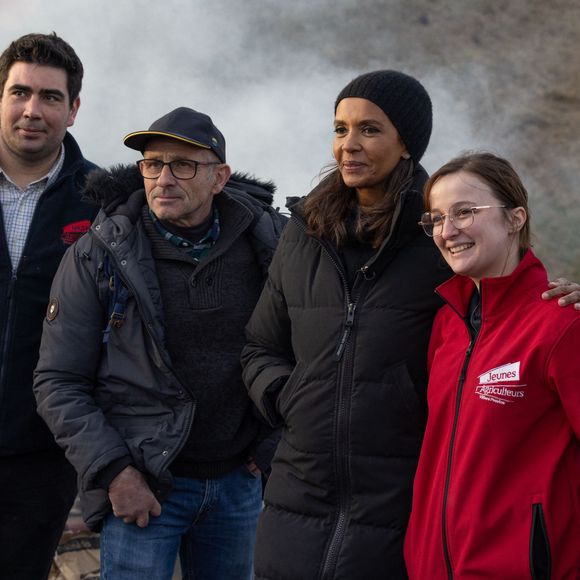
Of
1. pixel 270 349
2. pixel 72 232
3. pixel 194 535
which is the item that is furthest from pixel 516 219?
pixel 72 232

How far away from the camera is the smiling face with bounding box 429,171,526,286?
6.06 feet

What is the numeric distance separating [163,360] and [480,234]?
3.23 feet

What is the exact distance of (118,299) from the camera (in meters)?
2.39

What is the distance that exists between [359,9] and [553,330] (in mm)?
4907

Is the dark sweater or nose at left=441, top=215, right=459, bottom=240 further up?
nose at left=441, top=215, right=459, bottom=240

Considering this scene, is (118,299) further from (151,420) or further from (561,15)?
(561,15)

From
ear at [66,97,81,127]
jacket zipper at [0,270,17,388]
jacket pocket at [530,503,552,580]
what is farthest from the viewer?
ear at [66,97,81,127]

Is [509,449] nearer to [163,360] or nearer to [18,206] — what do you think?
[163,360]

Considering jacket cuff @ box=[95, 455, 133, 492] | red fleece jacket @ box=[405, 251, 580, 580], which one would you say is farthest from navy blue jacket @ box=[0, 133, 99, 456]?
red fleece jacket @ box=[405, 251, 580, 580]

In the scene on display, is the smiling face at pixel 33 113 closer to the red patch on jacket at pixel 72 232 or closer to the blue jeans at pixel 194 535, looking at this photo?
the red patch on jacket at pixel 72 232

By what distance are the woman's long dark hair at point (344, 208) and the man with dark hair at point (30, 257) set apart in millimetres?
1015

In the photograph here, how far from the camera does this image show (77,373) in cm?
239

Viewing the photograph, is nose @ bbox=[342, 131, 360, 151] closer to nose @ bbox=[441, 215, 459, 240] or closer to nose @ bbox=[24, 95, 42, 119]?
nose @ bbox=[441, 215, 459, 240]

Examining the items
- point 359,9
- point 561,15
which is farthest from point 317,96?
point 561,15
